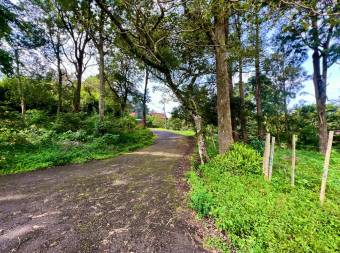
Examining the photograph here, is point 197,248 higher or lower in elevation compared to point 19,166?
lower

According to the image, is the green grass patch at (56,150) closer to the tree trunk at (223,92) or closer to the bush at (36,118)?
the bush at (36,118)

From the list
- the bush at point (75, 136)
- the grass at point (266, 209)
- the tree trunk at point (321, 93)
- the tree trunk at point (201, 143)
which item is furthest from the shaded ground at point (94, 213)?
the tree trunk at point (321, 93)

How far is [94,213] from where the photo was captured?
3857 millimetres

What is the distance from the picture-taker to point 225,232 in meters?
3.22

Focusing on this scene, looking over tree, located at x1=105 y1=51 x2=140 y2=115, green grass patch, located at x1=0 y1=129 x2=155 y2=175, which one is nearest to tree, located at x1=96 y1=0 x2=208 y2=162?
green grass patch, located at x1=0 y1=129 x2=155 y2=175

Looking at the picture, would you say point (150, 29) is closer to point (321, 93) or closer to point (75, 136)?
point (75, 136)

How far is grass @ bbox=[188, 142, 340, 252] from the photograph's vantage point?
2.82 metres

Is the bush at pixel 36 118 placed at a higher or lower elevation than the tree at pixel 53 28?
lower

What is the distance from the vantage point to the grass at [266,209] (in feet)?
9.25

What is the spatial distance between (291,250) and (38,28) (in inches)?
815

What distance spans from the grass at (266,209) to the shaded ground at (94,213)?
2.01ft

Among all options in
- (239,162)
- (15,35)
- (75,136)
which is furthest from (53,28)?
(239,162)

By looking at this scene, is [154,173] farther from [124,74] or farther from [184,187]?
[124,74]

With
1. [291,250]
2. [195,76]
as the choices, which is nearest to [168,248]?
[291,250]
